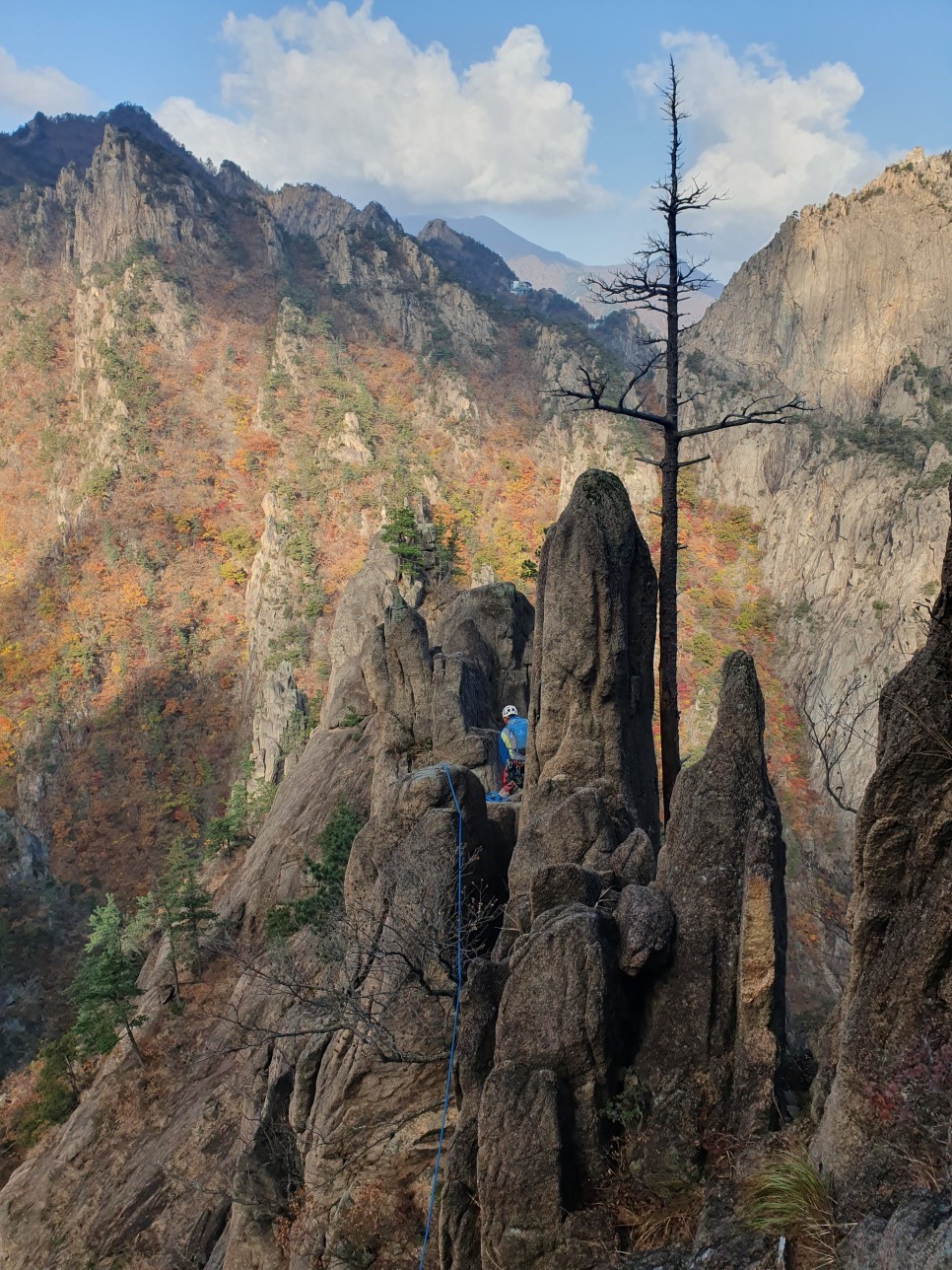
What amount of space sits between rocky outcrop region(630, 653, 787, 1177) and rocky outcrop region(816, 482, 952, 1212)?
4.41 feet

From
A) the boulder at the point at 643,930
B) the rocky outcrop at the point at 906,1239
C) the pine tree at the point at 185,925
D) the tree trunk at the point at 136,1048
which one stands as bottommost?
the tree trunk at the point at 136,1048

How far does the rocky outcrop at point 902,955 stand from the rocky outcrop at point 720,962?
4.41 ft

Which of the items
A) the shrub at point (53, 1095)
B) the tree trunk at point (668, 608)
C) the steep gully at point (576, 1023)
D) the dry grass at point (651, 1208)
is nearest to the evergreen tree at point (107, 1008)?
the shrub at point (53, 1095)

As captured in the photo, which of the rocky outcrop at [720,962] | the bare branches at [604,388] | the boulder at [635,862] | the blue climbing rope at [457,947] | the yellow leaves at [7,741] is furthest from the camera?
the yellow leaves at [7,741]

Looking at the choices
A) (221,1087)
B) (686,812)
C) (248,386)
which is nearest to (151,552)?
(248,386)

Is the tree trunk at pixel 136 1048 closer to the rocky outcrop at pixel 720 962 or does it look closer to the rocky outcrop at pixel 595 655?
the rocky outcrop at pixel 595 655

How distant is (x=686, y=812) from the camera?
25.3ft

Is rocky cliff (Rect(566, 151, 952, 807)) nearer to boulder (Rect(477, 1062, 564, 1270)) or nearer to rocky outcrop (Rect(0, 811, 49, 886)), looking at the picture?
boulder (Rect(477, 1062, 564, 1270))

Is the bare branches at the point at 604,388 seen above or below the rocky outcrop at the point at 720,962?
above

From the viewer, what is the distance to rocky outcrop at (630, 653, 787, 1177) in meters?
6.45

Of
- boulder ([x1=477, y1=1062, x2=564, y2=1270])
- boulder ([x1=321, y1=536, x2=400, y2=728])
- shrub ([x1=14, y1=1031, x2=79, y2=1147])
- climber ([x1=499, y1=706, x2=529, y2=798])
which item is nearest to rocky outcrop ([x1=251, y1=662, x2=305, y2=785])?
boulder ([x1=321, y1=536, x2=400, y2=728])

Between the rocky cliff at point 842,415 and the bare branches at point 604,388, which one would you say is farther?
the rocky cliff at point 842,415

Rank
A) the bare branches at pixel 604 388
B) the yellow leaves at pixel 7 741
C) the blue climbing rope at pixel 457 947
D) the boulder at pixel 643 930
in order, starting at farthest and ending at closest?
1. the yellow leaves at pixel 7 741
2. the bare branches at pixel 604 388
3. the blue climbing rope at pixel 457 947
4. the boulder at pixel 643 930

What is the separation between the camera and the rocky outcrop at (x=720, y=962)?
6.45m
